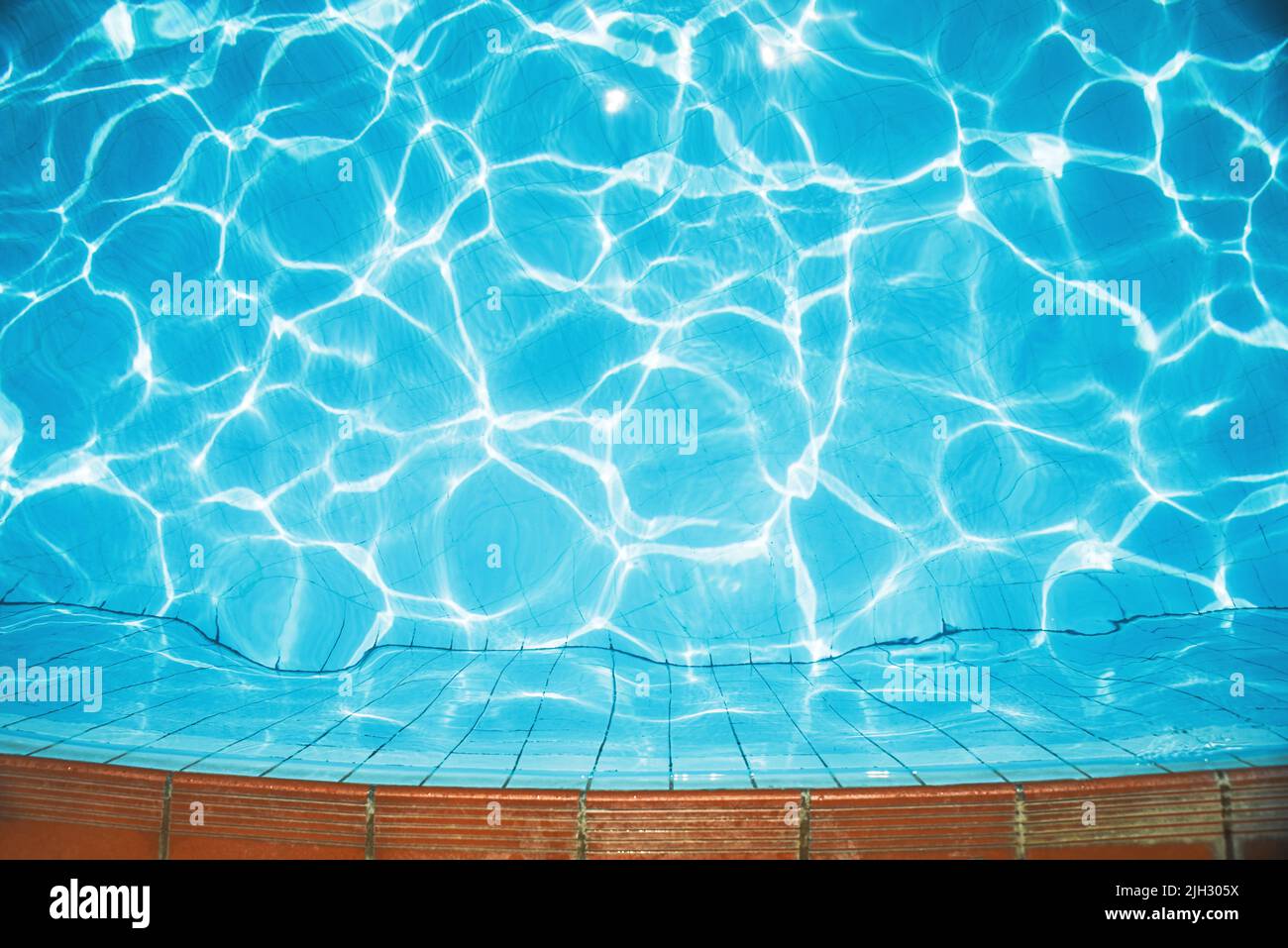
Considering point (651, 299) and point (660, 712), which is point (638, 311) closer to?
point (651, 299)

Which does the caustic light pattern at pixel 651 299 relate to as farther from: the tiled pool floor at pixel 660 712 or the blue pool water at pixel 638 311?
the tiled pool floor at pixel 660 712

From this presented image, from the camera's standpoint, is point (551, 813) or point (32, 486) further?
point (32, 486)

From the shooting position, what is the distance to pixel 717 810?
1639 millimetres

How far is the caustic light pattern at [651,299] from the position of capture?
341 cm

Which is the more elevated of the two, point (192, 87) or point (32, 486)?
point (192, 87)

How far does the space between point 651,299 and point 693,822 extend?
2305 mm

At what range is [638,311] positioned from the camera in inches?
137

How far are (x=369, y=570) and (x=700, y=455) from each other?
1.38 metres

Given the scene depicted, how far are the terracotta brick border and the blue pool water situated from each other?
1.65 meters

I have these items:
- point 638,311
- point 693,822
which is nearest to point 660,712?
point 693,822

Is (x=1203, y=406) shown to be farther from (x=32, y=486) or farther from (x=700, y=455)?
(x=32, y=486)

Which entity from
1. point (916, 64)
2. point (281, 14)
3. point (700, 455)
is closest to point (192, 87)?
point (281, 14)
